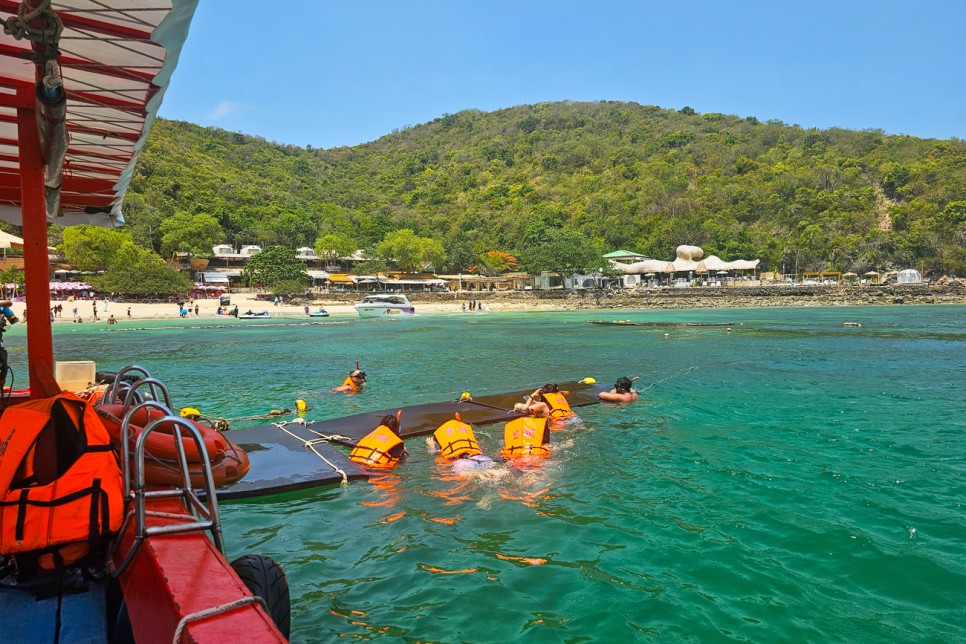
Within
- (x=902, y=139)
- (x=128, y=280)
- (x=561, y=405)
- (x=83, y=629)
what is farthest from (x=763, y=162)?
(x=83, y=629)

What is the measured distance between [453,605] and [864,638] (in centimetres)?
330

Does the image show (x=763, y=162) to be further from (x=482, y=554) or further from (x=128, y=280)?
(x=482, y=554)

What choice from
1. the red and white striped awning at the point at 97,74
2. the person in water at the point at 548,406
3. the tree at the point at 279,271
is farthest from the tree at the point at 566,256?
the red and white striped awning at the point at 97,74

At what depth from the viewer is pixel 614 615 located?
4895 millimetres

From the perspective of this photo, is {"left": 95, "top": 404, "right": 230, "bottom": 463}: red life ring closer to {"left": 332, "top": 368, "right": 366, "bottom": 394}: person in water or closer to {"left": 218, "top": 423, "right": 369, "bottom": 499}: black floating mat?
{"left": 218, "top": 423, "right": 369, "bottom": 499}: black floating mat

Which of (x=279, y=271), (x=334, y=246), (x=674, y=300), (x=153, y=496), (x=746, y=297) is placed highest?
(x=334, y=246)

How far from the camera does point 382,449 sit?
28.5 feet

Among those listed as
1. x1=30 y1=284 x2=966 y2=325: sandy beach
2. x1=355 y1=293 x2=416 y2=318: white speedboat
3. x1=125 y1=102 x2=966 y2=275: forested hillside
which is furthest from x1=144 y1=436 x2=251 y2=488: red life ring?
x1=125 y1=102 x2=966 y2=275: forested hillside

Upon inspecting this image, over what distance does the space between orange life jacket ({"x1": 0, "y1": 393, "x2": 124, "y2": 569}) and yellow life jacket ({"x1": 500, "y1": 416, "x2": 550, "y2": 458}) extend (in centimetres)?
673

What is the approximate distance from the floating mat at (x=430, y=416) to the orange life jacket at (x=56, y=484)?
6.77 m

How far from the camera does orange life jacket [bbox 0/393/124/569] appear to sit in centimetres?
269

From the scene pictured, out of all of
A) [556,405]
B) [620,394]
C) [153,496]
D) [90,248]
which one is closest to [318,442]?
[556,405]

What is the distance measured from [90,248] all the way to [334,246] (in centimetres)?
3198

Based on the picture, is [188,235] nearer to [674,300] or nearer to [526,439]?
[674,300]
